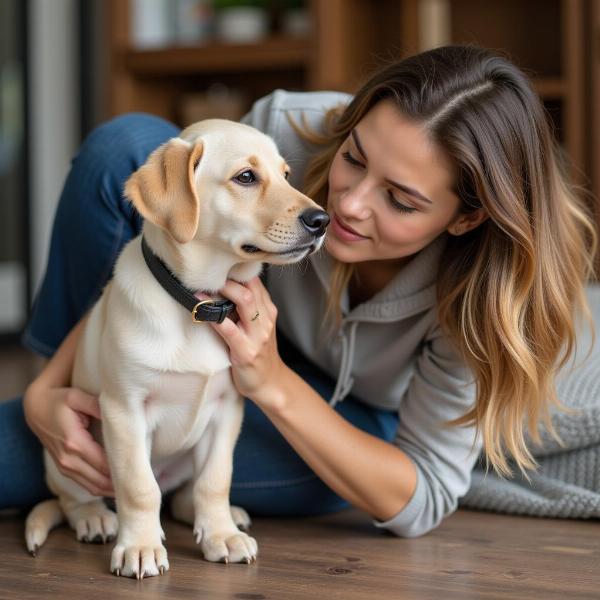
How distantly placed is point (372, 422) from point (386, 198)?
1.89 feet

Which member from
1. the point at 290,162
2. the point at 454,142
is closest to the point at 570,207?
the point at 454,142

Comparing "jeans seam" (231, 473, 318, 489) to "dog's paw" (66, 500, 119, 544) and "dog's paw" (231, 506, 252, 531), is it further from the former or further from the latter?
"dog's paw" (66, 500, 119, 544)

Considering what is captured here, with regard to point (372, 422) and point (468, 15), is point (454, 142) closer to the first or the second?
point (372, 422)

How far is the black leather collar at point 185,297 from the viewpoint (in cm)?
143

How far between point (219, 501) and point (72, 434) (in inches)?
10.6

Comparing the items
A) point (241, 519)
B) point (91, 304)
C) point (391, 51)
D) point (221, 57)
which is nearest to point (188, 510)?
point (241, 519)

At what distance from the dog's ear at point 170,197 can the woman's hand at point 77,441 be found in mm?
397

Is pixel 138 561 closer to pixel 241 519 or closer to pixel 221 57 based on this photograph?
pixel 241 519

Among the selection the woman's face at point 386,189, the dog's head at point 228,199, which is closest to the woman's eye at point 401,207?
the woman's face at point 386,189

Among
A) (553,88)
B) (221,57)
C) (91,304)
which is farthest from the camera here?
(221,57)

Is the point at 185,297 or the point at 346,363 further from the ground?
the point at 185,297

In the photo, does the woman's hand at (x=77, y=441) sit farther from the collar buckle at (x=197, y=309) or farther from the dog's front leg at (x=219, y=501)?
the collar buckle at (x=197, y=309)

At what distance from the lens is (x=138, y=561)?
143 cm

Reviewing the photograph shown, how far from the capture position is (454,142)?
1.52m
